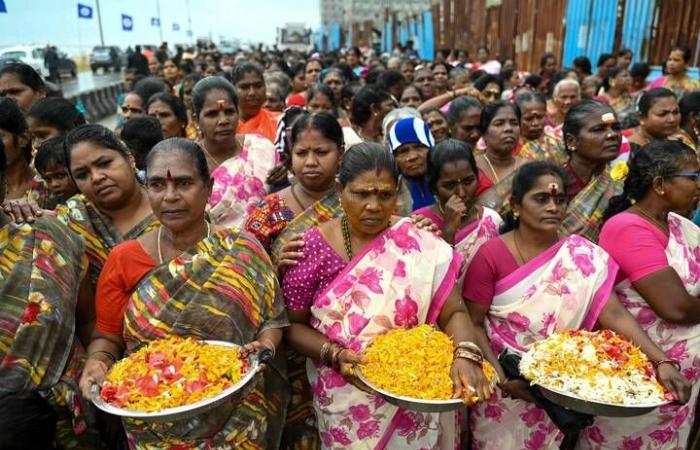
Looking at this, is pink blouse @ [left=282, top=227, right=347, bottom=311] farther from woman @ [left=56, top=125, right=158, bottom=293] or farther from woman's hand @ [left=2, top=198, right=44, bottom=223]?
woman's hand @ [left=2, top=198, right=44, bottom=223]

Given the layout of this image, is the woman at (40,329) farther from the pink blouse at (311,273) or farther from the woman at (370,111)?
the woman at (370,111)

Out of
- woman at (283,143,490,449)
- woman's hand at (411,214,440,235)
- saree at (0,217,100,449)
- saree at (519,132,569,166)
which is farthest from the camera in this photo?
saree at (519,132,569,166)

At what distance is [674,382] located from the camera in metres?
2.47

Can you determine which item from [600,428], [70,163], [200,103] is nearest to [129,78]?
[200,103]

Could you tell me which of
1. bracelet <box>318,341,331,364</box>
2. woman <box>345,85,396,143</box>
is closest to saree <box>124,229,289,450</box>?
bracelet <box>318,341,331,364</box>

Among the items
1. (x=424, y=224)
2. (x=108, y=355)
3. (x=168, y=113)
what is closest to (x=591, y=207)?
(x=424, y=224)

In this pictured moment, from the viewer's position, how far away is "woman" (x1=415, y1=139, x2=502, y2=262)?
339cm

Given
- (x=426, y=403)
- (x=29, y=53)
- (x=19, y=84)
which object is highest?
(x=29, y=53)

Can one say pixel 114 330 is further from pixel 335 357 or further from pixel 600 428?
pixel 600 428

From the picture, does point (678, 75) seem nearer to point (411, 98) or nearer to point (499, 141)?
point (411, 98)

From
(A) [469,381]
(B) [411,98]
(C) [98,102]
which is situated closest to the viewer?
(A) [469,381]

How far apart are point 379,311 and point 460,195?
3.85ft

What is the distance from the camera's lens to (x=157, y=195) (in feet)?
8.46

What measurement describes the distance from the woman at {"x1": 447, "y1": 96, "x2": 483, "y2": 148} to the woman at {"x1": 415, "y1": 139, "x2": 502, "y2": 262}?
5.19ft
